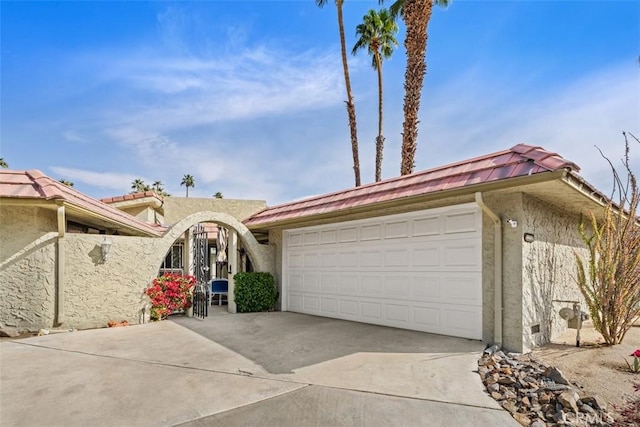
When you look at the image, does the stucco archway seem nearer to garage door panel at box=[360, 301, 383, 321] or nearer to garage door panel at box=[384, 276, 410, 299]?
garage door panel at box=[360, 301, 383, 321]

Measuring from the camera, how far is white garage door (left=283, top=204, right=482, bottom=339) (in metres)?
6.91

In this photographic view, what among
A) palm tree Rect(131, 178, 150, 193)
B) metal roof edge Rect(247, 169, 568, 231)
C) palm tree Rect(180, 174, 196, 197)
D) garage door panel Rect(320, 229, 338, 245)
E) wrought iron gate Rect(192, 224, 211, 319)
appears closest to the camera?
metal roof edge Rect(247, 169, 568, 231)

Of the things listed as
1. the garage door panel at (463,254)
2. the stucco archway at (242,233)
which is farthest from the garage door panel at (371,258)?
the stucco archway at (242,233)

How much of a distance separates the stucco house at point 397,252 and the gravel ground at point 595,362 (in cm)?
38

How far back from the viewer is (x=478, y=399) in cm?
417

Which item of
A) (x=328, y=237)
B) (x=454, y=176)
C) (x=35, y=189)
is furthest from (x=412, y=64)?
(x=35, y=189)

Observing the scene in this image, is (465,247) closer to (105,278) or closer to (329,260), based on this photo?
(329,260)

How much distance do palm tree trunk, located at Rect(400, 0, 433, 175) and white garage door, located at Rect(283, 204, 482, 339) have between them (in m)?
6.20

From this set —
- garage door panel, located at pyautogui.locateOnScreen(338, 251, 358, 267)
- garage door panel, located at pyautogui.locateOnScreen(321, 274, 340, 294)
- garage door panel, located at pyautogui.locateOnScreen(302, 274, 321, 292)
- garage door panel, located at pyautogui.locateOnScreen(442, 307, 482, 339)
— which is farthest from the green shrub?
garage door panel, located at pyautogui.locateOnScreen(442, 307, 482, 339)

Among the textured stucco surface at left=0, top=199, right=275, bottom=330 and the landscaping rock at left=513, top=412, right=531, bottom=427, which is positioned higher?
the textured stucco surface at left=0, top=199, right=275, bottom=330

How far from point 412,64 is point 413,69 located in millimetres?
211

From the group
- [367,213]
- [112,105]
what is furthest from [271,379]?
[112,105]

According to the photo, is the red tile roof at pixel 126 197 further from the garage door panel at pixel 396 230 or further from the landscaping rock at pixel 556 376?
the landscaping rock at pixel 556 376

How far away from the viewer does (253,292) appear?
442 inches
